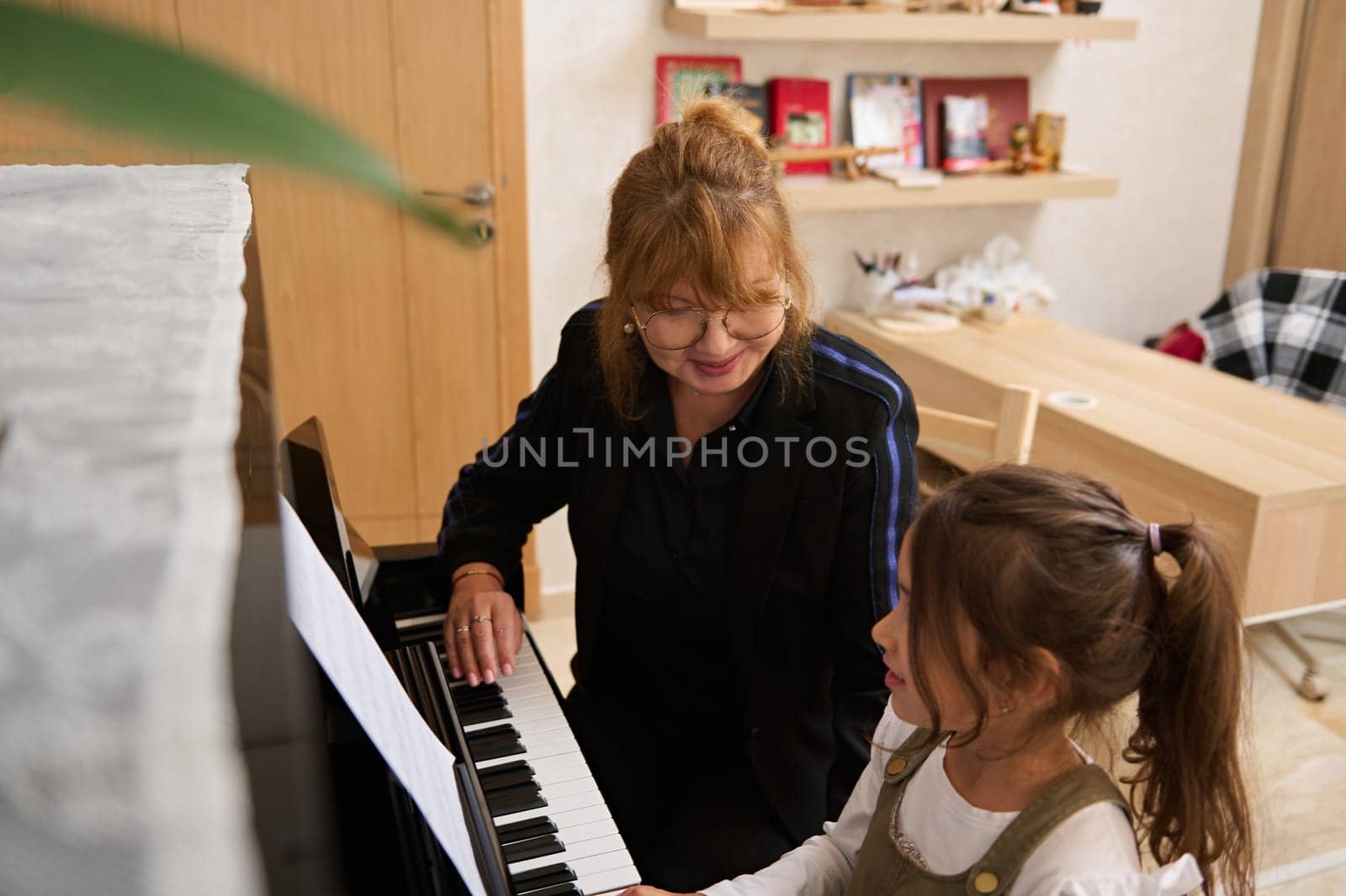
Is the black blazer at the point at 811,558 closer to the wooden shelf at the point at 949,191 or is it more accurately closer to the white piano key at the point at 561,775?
the white piano key at the point at 561,775

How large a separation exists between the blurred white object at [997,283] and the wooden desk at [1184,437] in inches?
3.8

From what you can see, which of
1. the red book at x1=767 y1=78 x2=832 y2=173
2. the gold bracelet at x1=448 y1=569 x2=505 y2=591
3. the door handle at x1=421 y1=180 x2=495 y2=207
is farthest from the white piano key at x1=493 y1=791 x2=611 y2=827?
the red book at x1=767 y1=78 x2=832 y2=173

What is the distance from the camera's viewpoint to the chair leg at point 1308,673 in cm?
273

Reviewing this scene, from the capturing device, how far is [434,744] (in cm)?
89

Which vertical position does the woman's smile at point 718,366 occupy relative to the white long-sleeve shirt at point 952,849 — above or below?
above

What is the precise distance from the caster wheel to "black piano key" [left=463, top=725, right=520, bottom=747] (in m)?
2.26

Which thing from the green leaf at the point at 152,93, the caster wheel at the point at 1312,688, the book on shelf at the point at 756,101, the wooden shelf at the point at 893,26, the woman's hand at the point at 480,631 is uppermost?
the wooden shelf at the point at 893,26

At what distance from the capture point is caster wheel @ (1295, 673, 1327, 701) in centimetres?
272

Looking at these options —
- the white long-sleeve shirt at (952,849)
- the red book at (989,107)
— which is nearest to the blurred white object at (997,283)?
the red book at (989,107)

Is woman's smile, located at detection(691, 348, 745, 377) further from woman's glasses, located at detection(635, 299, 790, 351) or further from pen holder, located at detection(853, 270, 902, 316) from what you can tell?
pen holder, located at detection(853, 270, 902, 316)

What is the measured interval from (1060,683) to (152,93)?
902 millimetres

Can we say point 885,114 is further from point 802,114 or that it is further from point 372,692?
point 372,692

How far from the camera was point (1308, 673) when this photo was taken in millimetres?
2740

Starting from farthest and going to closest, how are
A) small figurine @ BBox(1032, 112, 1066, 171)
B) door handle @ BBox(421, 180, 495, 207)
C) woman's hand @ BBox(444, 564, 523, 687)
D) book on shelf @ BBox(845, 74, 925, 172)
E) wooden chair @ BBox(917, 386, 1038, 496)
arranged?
small figurine @ BBox(1032, 112, 1066, 171) → book on shelf @ BBox(845, 74, 925, 172) → door handle @ BBox(421, 180, 495, 207) → wooden chair @ BBox(917, 386, 1038, 496) → woman's hand @ BBox(444, 564, 523, 687)
